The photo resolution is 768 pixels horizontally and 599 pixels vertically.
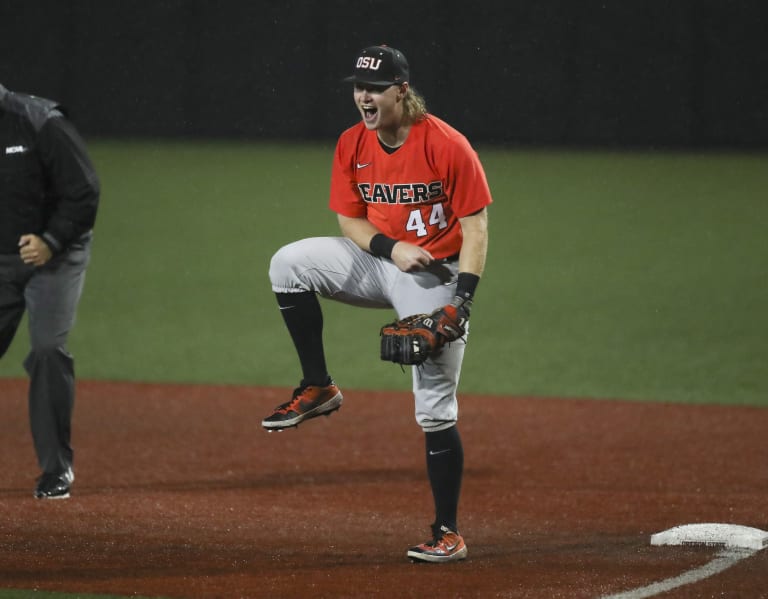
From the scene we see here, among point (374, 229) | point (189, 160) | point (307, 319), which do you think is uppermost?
point (374, 229)

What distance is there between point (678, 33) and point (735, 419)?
1206 cm

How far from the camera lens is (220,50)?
69.9 ft

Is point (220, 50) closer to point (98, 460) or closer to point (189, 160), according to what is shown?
point (189, 160)

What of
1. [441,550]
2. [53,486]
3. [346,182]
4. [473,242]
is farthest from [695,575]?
[53,486]

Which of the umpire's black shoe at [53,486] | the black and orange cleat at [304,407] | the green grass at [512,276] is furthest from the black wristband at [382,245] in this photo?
the green grass at [512,276]

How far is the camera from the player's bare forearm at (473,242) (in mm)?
5051

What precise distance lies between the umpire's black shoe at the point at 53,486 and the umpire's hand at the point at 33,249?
1094mm

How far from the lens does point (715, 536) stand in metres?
5.47

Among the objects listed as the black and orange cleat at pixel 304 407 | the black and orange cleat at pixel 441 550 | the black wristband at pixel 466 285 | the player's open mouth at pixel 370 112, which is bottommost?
the black and orange cleat at pixel 441 550

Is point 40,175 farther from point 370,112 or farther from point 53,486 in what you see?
point 370,112

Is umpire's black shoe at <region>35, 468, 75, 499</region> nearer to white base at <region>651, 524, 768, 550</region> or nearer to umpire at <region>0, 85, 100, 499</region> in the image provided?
umpire at <region>0, 85, 100, 499</region>

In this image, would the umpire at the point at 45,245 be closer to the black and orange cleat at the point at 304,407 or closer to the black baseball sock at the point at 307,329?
the black baseball sock at the point at 307,329

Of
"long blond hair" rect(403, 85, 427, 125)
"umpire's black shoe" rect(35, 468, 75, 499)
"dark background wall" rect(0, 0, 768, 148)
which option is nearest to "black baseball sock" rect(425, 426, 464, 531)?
"long blond hair" rect(403, 85, 427, 125)

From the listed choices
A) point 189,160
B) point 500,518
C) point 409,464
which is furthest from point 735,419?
point 189,160
